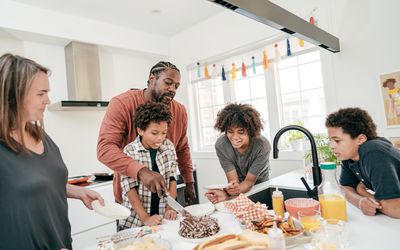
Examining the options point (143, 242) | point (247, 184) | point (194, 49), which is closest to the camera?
point (143, 242)

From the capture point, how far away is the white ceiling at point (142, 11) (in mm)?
2727

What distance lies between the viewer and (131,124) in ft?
4.72

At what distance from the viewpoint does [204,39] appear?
3379mm

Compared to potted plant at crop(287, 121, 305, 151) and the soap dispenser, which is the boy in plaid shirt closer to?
the soap dispenser

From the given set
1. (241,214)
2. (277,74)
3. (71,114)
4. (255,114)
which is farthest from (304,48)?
(71,114)

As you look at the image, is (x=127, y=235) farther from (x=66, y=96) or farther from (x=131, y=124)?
(x=66, y=96)

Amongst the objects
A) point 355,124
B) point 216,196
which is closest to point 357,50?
point 355,124

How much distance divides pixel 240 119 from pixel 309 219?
0.90 m

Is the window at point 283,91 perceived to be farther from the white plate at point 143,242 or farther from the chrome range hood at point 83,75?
the white plate at point 143,242

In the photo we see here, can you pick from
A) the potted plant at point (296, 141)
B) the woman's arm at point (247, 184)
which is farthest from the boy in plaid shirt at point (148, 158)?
the potted plant at point (296, 141)

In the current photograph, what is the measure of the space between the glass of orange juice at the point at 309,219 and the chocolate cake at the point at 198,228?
0.30 meters

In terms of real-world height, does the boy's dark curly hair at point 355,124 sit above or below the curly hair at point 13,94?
below

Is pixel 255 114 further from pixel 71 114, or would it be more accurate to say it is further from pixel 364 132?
pixel 71 114

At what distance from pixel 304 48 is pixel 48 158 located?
241cm
